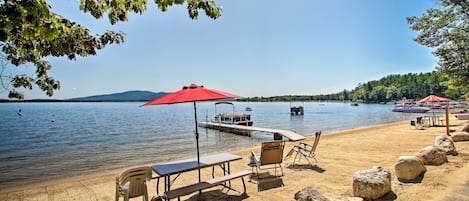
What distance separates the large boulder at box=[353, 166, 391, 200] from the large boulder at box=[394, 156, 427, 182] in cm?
92

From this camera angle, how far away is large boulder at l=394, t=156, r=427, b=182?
505 centimetres

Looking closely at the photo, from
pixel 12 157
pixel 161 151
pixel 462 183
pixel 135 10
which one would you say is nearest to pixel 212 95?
pixel 135 10

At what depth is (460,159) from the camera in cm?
637

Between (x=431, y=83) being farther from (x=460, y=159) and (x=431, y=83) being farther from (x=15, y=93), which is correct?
(x=15, y=93)

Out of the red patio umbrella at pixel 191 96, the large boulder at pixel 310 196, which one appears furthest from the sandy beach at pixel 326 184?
the red patio umbrella at pixel 191 96

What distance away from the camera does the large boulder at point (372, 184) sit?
4.30 m

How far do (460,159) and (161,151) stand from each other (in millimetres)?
13915

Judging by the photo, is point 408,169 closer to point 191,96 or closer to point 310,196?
point 310,196

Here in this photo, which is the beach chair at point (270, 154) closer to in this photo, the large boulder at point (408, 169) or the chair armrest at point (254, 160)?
the chair armrest at point (254, 160)

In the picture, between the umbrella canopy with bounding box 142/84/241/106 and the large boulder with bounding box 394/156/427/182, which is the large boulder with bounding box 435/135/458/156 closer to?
the large boulder with bounding box 394/156/427/182

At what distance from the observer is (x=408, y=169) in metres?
5.08

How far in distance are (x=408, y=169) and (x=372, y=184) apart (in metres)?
1.38

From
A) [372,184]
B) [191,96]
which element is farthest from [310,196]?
[191,96]

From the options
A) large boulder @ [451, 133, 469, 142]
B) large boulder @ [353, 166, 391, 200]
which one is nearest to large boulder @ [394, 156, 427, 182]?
large boulder @ [353, 166, 391, 200]
